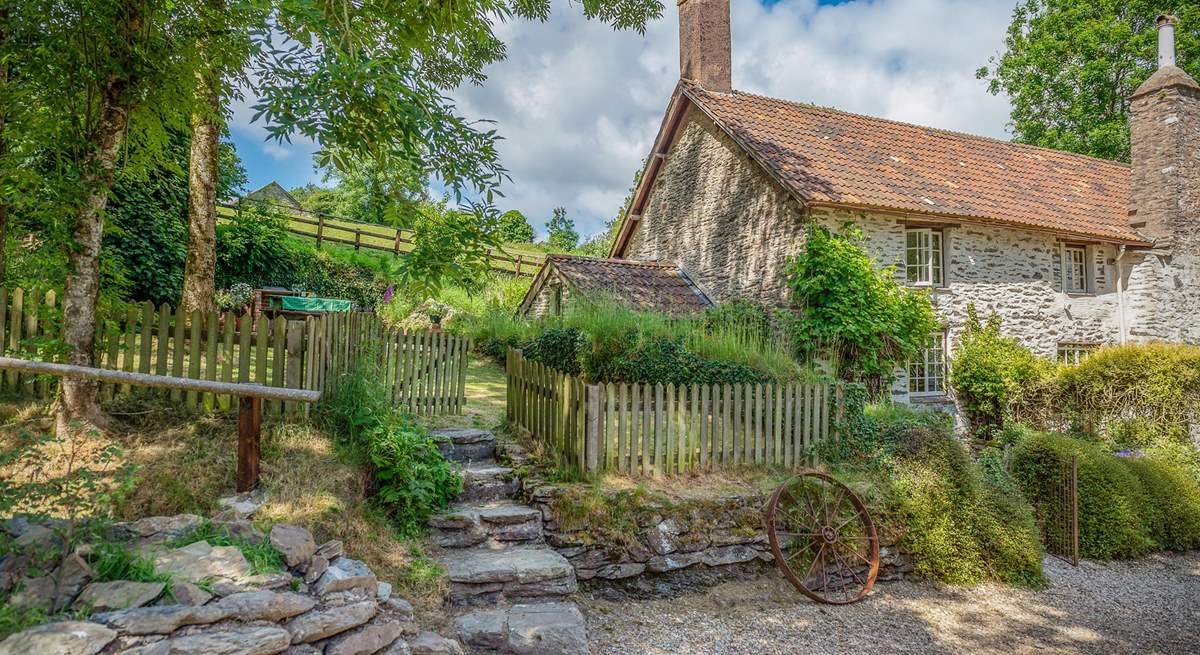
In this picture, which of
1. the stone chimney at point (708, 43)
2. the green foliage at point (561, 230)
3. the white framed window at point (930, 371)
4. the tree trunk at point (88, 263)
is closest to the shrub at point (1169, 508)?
the white framed window at point (930, 371)

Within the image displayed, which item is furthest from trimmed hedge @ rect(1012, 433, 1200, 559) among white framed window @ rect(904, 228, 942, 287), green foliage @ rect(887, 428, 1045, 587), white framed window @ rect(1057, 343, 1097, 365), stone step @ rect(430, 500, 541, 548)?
stone step @ rect(430, 500, 541, 548)

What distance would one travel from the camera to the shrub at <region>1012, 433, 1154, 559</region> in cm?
826

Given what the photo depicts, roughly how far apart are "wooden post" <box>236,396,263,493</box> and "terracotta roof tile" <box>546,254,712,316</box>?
26.1 feet

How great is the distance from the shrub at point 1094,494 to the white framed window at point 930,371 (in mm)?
4211

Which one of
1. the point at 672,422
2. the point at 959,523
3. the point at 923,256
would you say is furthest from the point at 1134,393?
the point at 672,422

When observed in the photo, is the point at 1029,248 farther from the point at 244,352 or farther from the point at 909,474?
the point at 244,352

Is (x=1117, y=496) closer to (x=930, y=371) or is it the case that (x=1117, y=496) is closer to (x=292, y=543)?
(x=930, y=371)

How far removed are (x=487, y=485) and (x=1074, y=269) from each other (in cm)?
1567

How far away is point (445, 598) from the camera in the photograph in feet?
16.4

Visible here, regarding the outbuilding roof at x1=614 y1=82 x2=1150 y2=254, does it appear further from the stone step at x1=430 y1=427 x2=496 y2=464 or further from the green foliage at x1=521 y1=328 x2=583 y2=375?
the stone step at x1=430 y1=427 x2=496 y2=464

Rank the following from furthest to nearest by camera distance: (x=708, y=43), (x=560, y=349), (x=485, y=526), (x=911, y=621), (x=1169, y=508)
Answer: (x=708, y=43)
(x=1169, y=508)
(x=560, y=349)
(x=911, y=621)
(x=485, y=526)

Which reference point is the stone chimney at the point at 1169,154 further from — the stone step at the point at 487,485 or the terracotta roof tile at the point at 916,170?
the stone step at the point at 487,485

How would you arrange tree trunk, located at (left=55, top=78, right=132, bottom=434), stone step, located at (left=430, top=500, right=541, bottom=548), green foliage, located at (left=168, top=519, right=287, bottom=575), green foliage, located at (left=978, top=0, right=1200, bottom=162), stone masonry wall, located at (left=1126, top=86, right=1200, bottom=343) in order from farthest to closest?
green foliage, located at (left=978, top=0, right=1200, bottom=162) → stone masonry wall, located at (left=1126, top=86, right=1200, bottom=343) → stone step, located at (left=430, top=500, right=541, bottom=548) → tree trunk, located at (left=55, top=78, right=132, bottom=434) → green foliage, located at (left=168, top=519, right=287, bottom=575)

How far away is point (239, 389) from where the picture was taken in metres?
4.68
